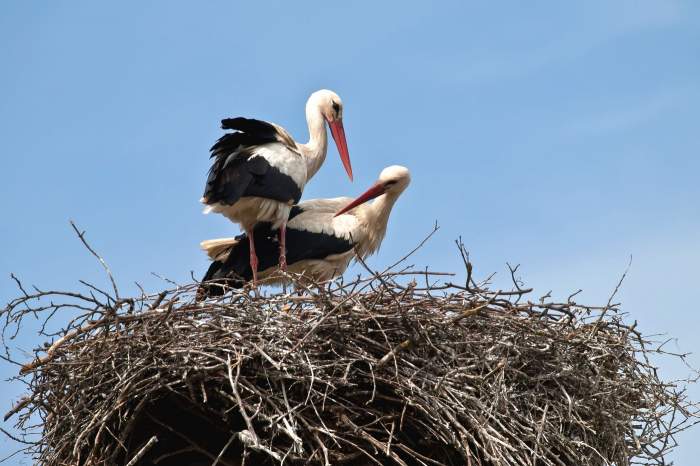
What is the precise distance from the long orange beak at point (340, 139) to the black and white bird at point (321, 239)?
0.44 metres

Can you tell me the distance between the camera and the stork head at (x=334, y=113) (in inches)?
297

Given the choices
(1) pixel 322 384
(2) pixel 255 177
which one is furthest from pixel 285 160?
(1) pixel 322 384

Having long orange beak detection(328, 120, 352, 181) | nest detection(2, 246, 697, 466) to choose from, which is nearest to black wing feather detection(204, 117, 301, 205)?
long orange beak detection(328, 120, 352, 181)

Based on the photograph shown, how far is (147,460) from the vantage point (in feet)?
16.2

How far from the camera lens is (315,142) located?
24.4 ft

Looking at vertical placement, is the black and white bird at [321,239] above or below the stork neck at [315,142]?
below

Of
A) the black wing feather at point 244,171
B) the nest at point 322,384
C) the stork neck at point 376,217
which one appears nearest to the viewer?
the nest at point 322,384

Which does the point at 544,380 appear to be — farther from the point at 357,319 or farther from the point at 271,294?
the point at 271,294

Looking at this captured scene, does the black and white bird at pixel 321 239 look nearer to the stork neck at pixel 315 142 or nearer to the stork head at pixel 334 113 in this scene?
the stork neck at pixel 315 142

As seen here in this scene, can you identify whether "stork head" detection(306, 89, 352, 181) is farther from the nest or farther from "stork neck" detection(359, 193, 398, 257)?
the nest

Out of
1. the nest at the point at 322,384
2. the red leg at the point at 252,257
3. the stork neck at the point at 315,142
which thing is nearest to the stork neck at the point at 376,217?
the stork neck at the point at 315,142

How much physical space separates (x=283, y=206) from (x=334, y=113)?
935 mm

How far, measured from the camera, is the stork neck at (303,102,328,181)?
7324 mm

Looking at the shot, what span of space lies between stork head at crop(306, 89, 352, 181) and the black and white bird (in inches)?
18.7
